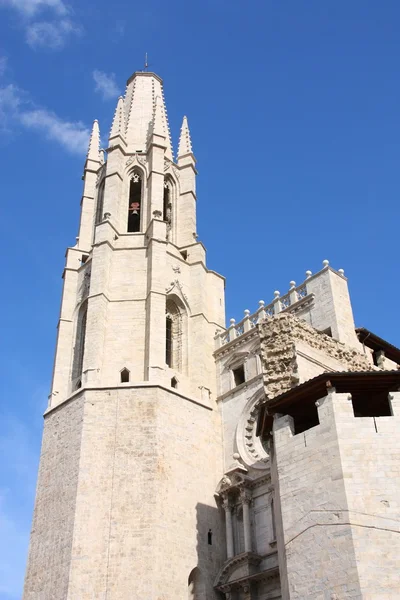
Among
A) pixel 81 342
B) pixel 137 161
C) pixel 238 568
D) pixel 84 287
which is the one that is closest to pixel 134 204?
pixel 137 161

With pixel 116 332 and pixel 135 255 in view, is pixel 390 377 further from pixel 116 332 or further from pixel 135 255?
pixel 135 255

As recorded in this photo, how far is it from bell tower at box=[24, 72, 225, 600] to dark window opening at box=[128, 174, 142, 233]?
61mm

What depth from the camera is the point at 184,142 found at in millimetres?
35844

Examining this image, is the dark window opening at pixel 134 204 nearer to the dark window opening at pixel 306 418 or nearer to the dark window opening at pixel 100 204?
the dark window opening at pixel 100 204

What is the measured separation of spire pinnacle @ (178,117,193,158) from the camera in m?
35.3

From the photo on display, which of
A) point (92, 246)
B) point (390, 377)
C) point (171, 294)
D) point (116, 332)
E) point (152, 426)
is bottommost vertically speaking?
point (390, 377)

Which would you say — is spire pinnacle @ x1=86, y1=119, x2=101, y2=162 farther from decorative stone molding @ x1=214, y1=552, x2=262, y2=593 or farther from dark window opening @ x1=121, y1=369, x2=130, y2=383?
decorative stone molding @ x1=214, y1=552, x2=262, y2=593

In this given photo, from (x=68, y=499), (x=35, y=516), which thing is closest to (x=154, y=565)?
(x=68, y=499)

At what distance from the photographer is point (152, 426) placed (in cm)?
2338

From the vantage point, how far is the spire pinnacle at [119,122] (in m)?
33.2

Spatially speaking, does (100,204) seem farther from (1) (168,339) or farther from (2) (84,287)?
(1) (168,339)

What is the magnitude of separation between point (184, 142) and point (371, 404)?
23.3 meters

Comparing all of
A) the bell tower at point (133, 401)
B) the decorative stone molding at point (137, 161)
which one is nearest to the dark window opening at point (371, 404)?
the bell tower at point (133, 401)

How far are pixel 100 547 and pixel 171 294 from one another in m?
10.5
